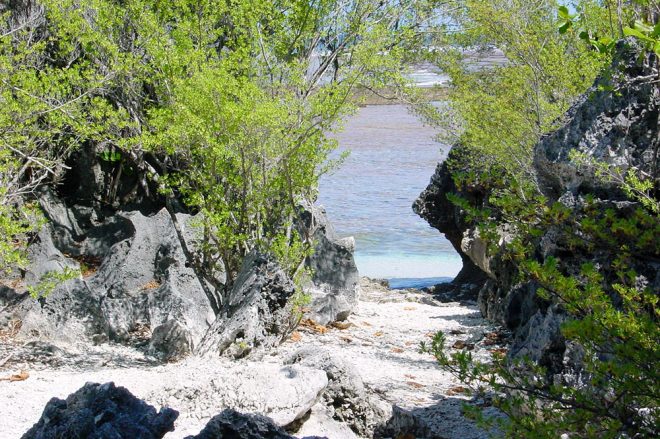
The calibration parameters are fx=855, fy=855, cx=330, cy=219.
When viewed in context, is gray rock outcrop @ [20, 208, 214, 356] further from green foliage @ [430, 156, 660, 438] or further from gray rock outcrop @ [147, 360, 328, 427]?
green foliage @ [430, 156, 660, 438]

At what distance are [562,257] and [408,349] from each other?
4.76 meters

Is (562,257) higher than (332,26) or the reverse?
the reverse

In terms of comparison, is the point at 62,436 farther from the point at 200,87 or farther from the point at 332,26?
the point at 332,26

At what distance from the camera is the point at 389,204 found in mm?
29094

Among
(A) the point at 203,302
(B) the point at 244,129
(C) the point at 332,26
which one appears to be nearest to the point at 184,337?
(A) the point at 203,302

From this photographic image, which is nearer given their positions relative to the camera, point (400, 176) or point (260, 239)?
point (260, 239)

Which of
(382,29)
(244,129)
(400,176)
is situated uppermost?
(382,29)

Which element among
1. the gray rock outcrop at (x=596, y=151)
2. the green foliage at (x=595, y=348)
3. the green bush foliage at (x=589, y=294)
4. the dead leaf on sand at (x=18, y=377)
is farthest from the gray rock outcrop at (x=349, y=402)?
the dead leaf on sand at (x=18, y=377)

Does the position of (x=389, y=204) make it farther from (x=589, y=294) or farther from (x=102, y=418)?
(x=589, y=294)

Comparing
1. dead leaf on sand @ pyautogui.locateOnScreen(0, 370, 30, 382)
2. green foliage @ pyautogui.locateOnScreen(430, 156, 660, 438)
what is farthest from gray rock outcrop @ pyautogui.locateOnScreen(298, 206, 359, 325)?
green foliage @ pyautogui.locateOnScreen(430, 156, 660, 438)

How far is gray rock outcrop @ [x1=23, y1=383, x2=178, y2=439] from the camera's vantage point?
409 centimetres

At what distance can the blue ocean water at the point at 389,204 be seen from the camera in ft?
75.1

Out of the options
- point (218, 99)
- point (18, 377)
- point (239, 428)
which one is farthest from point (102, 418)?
point (218, 99)

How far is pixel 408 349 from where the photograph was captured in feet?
31.8
